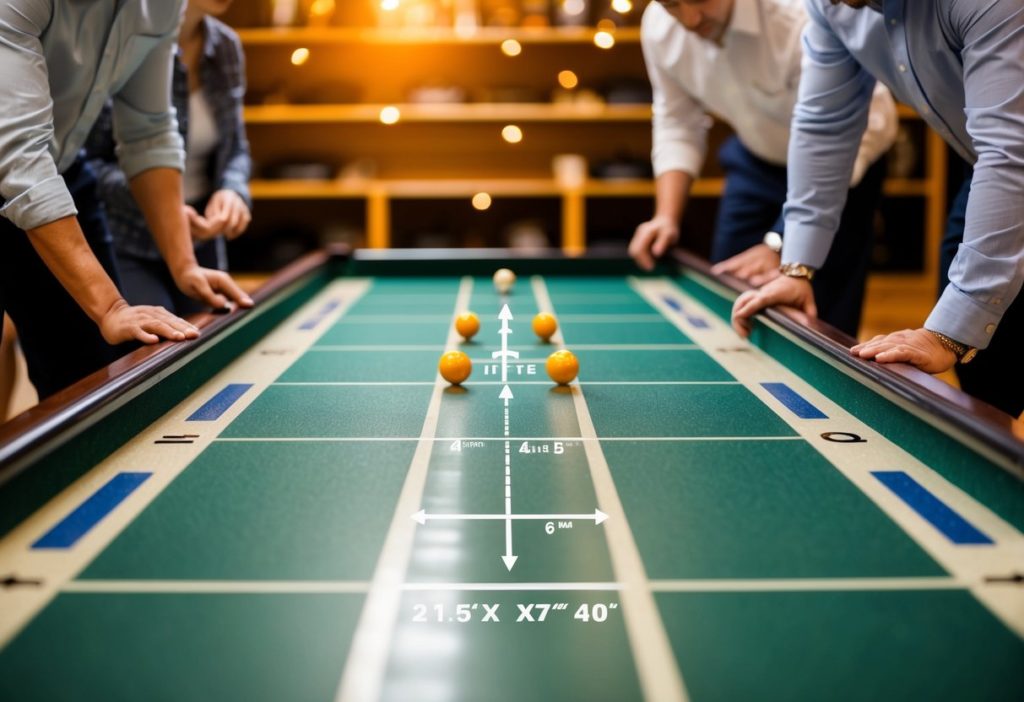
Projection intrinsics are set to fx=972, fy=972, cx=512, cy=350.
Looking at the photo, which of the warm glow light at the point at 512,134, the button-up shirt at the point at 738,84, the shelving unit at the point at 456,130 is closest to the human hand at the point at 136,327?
the button-up shirt at the point at 738,84

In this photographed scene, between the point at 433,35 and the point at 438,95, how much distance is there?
335mm

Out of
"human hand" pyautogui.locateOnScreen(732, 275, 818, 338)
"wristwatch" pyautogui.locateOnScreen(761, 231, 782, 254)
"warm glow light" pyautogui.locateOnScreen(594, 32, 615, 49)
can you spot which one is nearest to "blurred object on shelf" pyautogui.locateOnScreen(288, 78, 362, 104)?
"warm glow light" pyautogui.locateOnScreen(594, 32, 615, 49)

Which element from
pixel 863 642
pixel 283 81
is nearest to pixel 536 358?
pixel 863 642

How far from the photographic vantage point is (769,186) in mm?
3178

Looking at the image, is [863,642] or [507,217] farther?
[507,217]

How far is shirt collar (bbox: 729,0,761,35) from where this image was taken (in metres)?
2.77

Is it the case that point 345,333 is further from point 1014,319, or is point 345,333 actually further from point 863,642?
point 863,642

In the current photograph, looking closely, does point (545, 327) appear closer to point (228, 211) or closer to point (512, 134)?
point (228, 211)

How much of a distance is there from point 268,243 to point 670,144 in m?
3.07

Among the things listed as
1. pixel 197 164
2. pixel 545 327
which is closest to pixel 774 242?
pixel 545 327

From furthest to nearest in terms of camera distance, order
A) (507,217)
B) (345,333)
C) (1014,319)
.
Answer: (507,217), (345,333), (1014,319)

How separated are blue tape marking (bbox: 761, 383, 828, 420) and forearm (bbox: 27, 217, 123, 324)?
3.91 feet

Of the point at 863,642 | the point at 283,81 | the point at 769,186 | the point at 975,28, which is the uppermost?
the point at 283,81

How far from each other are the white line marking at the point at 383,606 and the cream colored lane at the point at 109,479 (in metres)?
0.30
